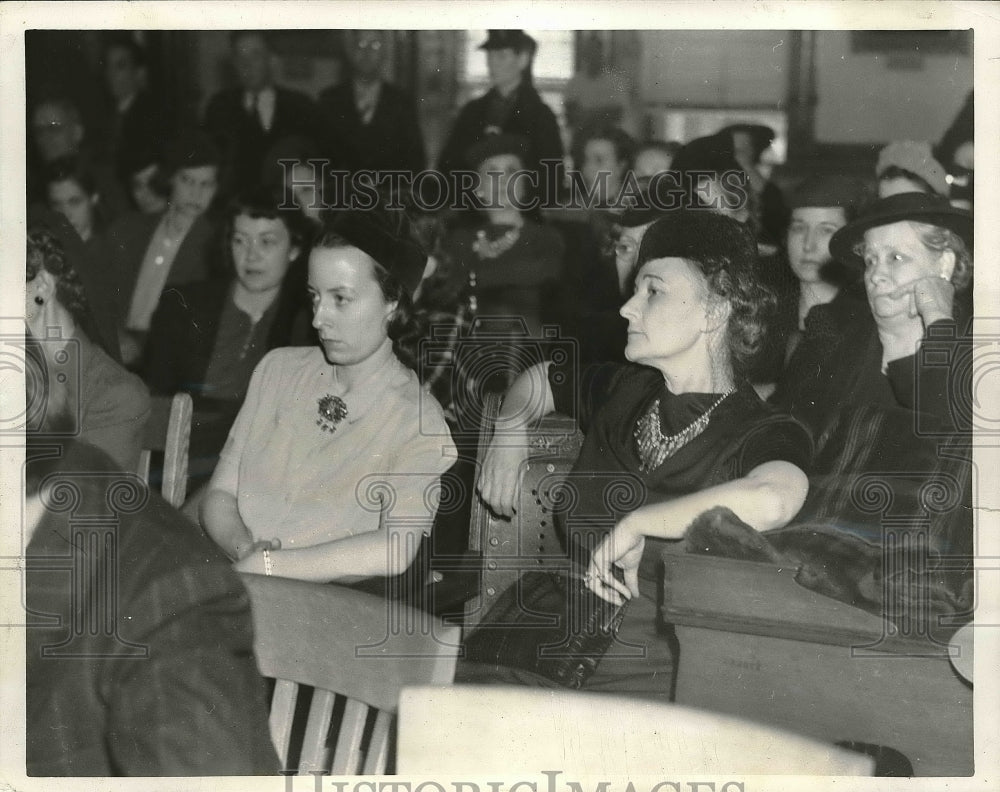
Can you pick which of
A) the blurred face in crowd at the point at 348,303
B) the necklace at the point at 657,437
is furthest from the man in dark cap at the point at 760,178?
the blurred face in crowd at the point at 348,303

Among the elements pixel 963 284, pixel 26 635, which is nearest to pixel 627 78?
pixel 963 284

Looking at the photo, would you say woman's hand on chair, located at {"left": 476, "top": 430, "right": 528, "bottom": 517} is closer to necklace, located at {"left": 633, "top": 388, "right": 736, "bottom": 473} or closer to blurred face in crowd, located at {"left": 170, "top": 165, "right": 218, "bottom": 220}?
necklace, located at {"left": 633, "top": 388, "right": 736, "bottom": 473}

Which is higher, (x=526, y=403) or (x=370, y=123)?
(x=370, y=123)

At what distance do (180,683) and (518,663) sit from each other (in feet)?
1.87

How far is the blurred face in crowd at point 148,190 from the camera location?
1.77 m

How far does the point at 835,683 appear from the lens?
1.75 meters

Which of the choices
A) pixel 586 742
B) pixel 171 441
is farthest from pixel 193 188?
pixel 586 742

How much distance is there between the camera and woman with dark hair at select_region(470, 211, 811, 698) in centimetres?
174

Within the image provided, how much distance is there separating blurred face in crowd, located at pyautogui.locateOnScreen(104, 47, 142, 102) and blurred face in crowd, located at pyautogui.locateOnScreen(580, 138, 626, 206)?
2.51ft

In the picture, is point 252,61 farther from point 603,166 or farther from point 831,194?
point 831,194

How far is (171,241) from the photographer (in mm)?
1781

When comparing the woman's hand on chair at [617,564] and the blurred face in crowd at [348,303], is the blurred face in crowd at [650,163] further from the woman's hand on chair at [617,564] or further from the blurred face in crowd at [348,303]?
the woman's hand on chair at [617,564]

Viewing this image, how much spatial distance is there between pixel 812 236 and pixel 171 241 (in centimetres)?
108

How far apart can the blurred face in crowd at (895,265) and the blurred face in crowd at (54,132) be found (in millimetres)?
1345
